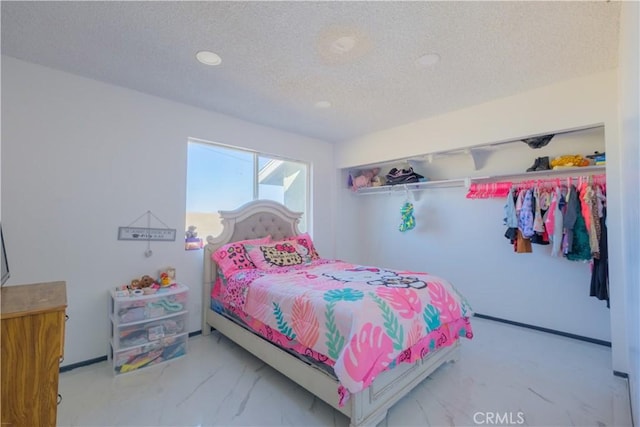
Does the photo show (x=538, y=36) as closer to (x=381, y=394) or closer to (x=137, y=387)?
(x=381, y=394)

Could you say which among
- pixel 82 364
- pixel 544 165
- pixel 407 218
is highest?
pixel 544 165

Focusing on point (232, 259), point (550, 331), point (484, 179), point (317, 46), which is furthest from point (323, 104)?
point (550, 331)

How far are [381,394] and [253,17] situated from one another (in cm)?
233

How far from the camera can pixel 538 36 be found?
5.86ft

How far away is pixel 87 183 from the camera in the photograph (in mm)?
2336

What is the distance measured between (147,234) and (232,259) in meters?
0.81

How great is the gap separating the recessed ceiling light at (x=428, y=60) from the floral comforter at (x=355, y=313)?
1.67 m

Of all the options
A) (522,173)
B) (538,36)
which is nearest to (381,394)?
(538,36)

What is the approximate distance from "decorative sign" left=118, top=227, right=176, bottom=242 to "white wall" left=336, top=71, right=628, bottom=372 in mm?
2570

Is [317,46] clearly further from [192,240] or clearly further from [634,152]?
[192,240]

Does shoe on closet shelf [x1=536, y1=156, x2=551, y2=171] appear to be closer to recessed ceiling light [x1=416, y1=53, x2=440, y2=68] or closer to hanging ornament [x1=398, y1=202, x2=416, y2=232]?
hanging ornament [x1=398, y1=202, x2=416, y2=232]

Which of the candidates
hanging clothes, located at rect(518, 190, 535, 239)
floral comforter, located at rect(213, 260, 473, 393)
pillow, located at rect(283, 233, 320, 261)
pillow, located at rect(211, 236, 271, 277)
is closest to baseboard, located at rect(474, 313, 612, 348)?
hanging clothes, located at rect(518, 190, 535, 239)

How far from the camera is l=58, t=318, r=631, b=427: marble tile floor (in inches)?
65.2

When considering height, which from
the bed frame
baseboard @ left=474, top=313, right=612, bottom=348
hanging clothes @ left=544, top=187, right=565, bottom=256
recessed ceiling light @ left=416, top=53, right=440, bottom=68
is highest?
recessed ceiling light @ left=416, top=53, right=440, bottom=68
